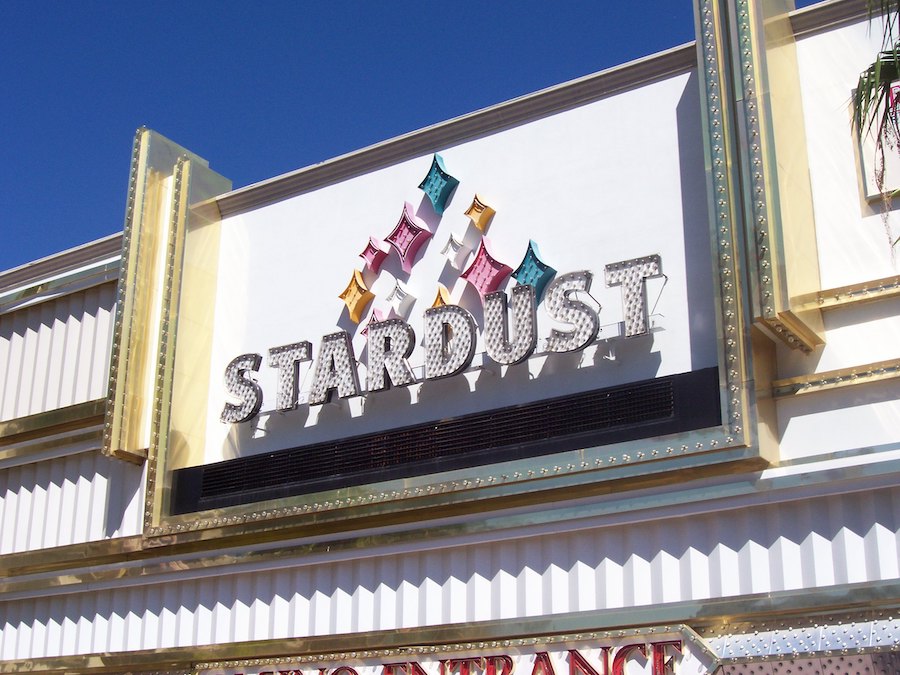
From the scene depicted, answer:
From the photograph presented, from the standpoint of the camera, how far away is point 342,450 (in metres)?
12.8

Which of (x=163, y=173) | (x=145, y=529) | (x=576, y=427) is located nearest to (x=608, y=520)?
(x=576, y=427)

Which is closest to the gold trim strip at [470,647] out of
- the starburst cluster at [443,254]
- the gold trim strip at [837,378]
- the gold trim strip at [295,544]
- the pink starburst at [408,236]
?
the gold trim strip at [295,544]

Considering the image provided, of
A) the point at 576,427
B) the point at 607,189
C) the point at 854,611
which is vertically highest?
the point at 607,189

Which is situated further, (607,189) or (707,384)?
(607,189)

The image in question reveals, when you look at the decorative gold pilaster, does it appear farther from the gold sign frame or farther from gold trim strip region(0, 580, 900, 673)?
gold trim strip region(0, 580, 900, 673)

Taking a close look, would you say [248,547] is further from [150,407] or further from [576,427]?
[576,427]

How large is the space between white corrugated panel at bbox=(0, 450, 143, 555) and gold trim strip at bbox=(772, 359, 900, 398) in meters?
7.57

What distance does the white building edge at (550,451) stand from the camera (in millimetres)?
9977

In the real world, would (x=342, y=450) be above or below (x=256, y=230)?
below

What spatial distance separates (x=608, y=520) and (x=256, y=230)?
239 inches

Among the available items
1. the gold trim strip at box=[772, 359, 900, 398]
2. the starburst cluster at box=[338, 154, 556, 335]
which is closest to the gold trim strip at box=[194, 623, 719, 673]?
the gold trim strip at box=[772, 359, 900, 398]

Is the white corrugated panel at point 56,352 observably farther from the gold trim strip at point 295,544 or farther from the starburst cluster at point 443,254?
the starburst cluster at point 443,254

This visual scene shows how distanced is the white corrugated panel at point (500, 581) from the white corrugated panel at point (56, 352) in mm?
2548

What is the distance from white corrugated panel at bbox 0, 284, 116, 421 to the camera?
15.5 meters
